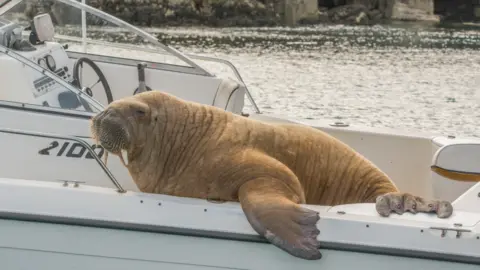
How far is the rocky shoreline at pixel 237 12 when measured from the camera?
70.2 meters

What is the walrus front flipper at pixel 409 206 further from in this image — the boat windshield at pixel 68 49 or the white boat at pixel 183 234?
the boat windshield at pixel 68 49

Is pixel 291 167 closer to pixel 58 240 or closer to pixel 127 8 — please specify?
pixel 58 240

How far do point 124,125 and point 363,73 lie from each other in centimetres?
3082

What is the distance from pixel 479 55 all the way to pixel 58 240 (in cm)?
4054

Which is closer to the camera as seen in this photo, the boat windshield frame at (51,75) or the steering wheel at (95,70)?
the boat windshield frame at (51,75)

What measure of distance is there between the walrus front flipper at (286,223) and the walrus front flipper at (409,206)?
45 cm

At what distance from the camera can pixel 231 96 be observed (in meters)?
7.45

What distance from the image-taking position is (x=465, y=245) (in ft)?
17.1

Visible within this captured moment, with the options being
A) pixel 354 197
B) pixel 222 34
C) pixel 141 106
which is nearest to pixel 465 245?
pixel 354 197

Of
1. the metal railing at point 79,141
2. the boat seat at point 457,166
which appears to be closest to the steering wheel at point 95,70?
the metal railing at point 79,141

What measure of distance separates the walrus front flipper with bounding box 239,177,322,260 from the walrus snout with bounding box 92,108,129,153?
854 millimetres

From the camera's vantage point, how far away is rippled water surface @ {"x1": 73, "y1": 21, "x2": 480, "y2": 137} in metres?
23.8

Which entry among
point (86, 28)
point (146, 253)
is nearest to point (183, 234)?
point (146, 253)

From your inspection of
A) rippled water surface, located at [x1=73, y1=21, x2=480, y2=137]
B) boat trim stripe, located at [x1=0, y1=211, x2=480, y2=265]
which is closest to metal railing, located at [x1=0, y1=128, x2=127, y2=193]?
boat trim stripe, located at [x1=0, y1=211, x2=480, y2=265]
